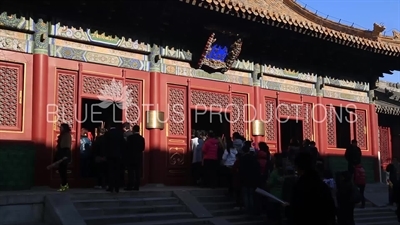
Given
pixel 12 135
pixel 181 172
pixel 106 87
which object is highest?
pixel 106 87

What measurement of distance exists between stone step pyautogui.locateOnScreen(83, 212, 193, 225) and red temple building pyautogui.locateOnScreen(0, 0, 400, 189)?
202 cm

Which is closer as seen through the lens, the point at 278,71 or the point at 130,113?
the point at 130,113

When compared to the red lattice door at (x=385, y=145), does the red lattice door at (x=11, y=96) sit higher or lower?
higher

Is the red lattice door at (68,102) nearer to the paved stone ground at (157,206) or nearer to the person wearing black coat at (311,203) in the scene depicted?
the paved stone ground at (157,206)

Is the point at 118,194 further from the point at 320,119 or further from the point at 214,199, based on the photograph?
the point at 320,119

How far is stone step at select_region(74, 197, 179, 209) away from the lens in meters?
9.13

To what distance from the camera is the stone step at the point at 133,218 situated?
343 inches

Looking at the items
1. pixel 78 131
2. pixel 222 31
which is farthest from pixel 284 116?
pixel 78 131

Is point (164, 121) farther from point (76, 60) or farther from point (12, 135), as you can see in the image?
point (12, 135)

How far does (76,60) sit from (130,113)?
5.45ft

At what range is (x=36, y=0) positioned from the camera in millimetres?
10203

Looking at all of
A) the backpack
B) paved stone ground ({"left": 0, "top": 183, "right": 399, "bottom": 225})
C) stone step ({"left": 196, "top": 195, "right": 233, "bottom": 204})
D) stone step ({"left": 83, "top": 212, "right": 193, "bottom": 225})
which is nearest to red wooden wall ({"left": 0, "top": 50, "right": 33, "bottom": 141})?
paved stone ground ({"left": 0, "top": 183, "right": 399, "bottom": 225})

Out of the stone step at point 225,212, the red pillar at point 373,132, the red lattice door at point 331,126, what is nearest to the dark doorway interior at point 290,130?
the red lattice door at point 331,126

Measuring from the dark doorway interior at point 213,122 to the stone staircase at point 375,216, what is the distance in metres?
3.63
